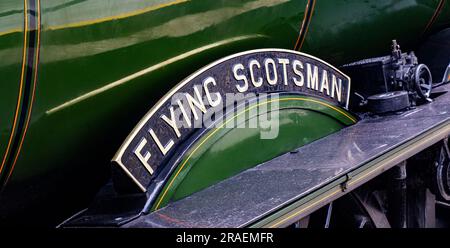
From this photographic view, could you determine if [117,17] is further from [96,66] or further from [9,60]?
[9,60]

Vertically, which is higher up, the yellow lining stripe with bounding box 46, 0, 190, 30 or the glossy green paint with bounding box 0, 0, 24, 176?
the yellow lining stripe with bounding box 46, 0, 190, 30

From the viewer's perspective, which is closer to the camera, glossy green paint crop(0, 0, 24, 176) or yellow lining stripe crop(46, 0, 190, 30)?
glossy green paint crop(0, 0, 24, 176)

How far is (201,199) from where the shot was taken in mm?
2285

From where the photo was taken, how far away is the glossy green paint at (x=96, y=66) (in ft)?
7.03

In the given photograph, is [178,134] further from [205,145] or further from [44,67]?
[44,67]

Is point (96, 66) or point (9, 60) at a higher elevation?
point (96, 66)

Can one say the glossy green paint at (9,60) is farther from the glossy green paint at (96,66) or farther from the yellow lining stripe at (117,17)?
the yellow lining stripe at (117,17)

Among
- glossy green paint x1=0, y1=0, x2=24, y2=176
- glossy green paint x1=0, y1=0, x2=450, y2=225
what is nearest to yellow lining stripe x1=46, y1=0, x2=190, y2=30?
glossy green paint x1=0, y1=0, x2=450, y2=225

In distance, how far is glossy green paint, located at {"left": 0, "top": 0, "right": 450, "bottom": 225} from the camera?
2143 mm

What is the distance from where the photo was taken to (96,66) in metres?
2.27

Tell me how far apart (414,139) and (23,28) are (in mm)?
1373

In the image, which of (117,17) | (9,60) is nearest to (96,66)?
(117,17)

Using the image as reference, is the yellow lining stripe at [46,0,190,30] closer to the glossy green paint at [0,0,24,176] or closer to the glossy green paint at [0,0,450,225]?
the glossy green paint at [0,0,450,225]

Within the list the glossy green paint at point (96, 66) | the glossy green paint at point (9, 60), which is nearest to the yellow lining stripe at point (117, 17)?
the glossy green paint at point (96, 66)
